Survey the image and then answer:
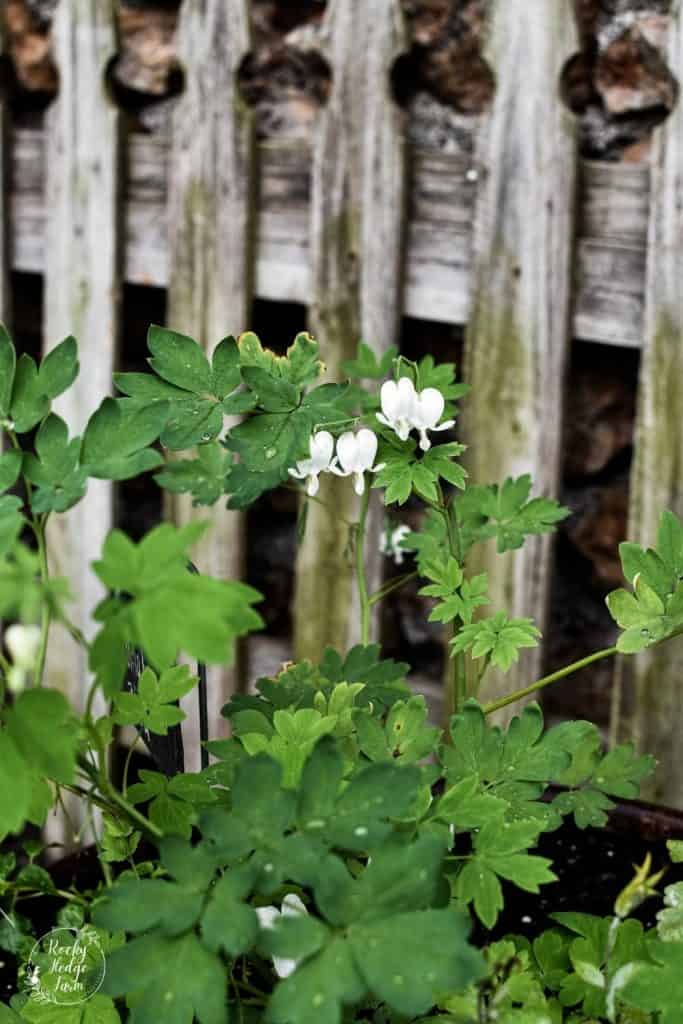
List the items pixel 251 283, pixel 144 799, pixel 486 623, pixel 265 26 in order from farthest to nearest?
1. pixel 265 26
2. pixel 251 283
3. pixel 486 623
4. pixel 144 799

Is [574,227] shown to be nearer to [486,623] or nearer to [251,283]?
[251,283]

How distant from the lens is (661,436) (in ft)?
6.63

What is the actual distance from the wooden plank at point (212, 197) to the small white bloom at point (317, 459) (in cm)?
133

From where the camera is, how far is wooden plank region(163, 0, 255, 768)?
2.29m

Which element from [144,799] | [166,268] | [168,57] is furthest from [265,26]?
[144,799]

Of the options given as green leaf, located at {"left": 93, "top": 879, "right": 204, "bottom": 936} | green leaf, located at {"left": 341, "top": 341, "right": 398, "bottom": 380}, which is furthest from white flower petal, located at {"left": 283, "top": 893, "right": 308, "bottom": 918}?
green leaf, located at {"left": 341, "top": 341, "right": 398, "bottom": 380}

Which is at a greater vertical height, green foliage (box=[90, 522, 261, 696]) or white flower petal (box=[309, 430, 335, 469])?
green foliage (box=[90, 522, 261, 696])

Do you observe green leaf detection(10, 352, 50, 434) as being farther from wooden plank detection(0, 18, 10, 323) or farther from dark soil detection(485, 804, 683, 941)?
wooden plank detection(0, 18, 10, 323)

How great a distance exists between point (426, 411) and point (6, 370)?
31 cm

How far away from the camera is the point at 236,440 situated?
0.94 meters

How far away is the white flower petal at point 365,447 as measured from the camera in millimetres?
989

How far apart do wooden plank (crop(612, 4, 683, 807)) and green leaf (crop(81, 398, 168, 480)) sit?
4.42ft

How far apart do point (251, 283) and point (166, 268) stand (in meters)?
0.20

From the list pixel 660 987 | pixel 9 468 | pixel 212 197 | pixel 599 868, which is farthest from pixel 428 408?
pixel 212 197
